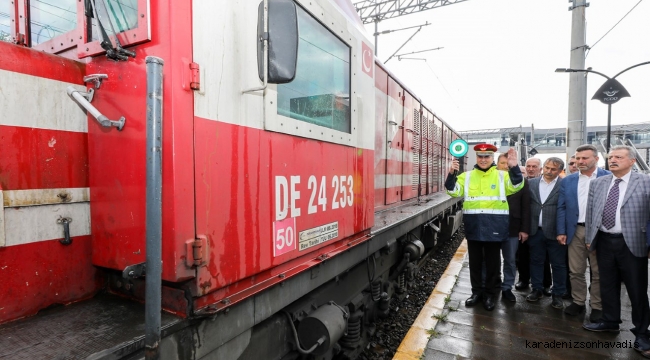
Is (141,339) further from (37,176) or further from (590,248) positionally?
(590,248)

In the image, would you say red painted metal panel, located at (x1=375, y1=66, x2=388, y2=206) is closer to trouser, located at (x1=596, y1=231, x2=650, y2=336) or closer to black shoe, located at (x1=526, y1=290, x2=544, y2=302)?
black shoe, located at (x1=526, y1=290, x2=544, y2=302)

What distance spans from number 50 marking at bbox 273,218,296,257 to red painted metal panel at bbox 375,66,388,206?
8.14 ft

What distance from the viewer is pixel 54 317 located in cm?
136

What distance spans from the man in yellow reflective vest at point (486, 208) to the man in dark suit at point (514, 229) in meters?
0.32

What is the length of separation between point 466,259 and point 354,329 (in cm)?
386

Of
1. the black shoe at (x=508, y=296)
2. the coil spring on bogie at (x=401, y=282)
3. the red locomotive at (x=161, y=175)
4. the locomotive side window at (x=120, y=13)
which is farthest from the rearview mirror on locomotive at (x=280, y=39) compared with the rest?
the black shoe at (x=508, y=296)

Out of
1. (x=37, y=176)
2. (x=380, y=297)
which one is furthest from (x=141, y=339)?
(x=380, y=297)

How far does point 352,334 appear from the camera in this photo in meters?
2.84

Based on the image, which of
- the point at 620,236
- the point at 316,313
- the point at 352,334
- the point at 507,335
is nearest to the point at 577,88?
the point at 620,236

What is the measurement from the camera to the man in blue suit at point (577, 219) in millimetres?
3791

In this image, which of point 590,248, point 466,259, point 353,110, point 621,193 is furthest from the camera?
point 466,259

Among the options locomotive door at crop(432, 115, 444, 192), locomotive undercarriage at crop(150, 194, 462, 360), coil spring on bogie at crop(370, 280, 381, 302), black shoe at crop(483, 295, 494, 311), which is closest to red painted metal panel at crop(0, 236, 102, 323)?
locomotive undercarriage at crop(150, 194, 462, 360)

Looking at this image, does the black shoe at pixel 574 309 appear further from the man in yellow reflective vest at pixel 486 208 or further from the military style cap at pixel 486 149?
the military style cap at pixel 486 149

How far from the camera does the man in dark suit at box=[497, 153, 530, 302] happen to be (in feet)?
13.7
